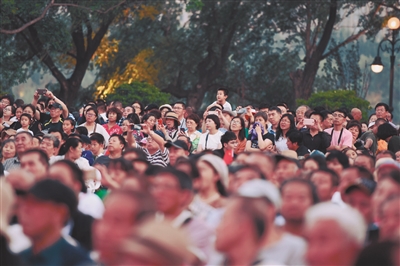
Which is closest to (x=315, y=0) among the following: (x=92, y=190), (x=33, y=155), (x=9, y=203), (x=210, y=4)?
(x=210, y=4)

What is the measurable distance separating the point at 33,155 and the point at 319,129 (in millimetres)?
7199

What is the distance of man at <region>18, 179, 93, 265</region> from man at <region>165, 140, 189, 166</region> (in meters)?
5.79

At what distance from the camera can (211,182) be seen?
27.7 feet

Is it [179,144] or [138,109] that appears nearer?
[179,144]

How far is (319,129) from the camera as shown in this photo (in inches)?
622

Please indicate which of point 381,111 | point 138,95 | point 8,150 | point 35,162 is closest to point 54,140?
point 8,150

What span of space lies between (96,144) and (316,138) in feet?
10.7

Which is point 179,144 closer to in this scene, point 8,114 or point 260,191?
point 8,114

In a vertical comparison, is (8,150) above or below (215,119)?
below

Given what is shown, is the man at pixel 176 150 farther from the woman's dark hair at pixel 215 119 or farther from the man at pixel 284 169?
the man at pixel 284 169

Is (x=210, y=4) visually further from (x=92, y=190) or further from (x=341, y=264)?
(x=341, y=264)

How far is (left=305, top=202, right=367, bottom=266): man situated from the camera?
502 centimetres

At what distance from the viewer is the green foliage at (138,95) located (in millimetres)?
30828

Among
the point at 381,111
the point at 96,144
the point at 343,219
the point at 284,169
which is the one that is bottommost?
the point at 343,219
